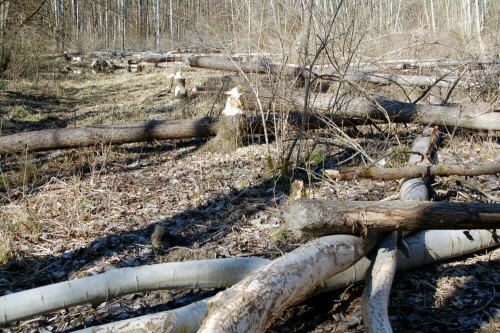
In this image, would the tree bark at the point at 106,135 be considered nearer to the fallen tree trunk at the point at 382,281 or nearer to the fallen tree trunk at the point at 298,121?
the fallen tree trunk at the point at 298,121

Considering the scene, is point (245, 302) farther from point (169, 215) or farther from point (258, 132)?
point (258, 132)

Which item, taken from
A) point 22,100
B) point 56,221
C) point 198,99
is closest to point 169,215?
point 56,221

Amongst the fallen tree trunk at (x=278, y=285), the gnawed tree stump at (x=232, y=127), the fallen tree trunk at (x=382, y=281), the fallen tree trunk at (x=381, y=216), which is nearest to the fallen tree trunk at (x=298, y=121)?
the gnawed tree stump at (x=232, y=127)

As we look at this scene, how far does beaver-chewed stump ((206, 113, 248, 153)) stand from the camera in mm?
6750

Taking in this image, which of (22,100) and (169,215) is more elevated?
(22,100)

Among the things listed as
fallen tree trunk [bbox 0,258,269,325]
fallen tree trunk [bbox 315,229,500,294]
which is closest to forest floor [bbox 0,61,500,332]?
fallen tree trunk [bbox 315,229,500,294]

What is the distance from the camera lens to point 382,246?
3.41 meters

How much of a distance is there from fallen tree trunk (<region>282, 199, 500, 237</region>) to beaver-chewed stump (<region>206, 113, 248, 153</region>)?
360 centimetres

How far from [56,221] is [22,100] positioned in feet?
26.5

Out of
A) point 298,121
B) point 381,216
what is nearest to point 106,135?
point 298,121

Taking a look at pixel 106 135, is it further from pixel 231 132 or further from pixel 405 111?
pixel 405 111

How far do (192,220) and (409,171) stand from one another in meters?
2.07

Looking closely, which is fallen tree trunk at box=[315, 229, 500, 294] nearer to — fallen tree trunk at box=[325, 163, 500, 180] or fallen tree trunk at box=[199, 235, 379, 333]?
fallen tree trunk at box=[199, 235, 379, 333]

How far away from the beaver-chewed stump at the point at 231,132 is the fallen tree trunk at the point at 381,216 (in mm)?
3604
